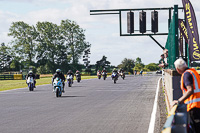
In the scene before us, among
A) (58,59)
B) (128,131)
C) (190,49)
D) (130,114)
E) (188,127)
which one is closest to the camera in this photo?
(188,127)

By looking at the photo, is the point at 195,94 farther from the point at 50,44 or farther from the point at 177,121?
the point at 50,44

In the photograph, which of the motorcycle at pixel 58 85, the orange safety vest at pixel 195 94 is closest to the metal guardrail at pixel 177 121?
the orange safety vest at pixel 195 94

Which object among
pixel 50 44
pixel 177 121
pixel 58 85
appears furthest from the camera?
pixel 50 44

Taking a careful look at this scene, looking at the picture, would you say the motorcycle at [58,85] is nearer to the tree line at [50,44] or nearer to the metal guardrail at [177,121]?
the metal guardrail at [177,121]

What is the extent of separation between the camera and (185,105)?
5871 mm

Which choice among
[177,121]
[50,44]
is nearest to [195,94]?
[177,121]

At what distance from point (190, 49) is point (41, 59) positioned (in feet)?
280

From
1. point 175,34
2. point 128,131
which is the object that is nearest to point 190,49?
point 175,34

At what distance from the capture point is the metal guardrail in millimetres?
5316

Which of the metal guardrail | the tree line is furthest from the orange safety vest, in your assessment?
the tree line

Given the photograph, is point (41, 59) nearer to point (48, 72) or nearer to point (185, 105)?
point (48, 72)

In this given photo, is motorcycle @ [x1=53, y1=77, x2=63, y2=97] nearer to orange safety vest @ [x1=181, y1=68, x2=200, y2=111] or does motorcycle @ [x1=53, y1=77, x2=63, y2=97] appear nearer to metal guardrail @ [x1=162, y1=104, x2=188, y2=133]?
orange safety vest @ [x1=181, y1=68, x2=200, y2=111]

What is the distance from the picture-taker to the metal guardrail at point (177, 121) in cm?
532

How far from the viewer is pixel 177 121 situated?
5527 millimetres
